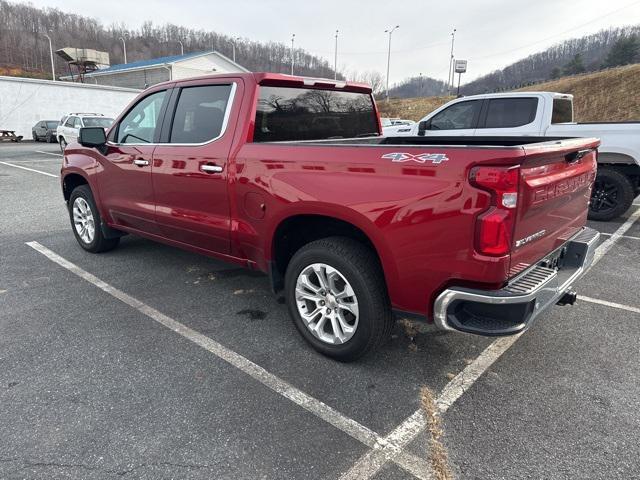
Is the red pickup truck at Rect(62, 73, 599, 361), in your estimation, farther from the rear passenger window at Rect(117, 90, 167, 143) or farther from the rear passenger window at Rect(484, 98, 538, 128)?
the rear passenger window at Rect(484, 98, 538, 128)

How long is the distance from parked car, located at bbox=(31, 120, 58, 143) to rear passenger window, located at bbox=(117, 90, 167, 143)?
985 inches

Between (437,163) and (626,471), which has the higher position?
(437,163)

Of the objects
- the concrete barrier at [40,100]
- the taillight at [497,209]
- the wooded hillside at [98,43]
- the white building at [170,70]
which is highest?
the wooded hillside at [98,43]

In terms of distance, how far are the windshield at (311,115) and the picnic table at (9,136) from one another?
2908 cm

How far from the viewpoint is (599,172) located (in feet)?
22.5

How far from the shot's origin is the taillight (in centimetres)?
213

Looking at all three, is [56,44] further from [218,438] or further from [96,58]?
[218,438]

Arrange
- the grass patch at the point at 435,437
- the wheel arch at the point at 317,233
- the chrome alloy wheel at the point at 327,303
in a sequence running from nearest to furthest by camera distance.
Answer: the grass patch at the point at 435,437, the wheel arch at the point at 317,233, the chrome alloy wheel at the point at 327,303

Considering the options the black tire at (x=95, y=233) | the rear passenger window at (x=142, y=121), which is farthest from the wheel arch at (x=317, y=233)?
the black tire at (x=95, y=233)

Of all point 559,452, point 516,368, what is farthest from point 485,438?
point 516,368

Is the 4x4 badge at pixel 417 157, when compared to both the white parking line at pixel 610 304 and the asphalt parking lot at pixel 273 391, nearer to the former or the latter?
the asphalt parking lot at pixel 273 391

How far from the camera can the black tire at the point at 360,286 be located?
2738mm

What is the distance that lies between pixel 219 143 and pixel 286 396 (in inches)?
76.4

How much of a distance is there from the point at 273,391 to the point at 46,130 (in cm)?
2854
